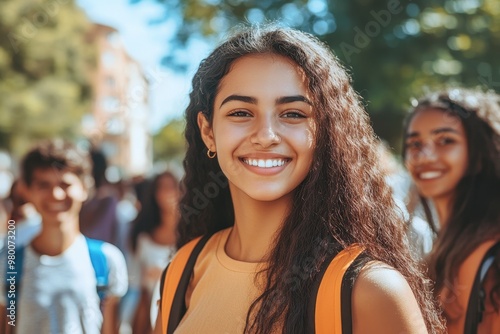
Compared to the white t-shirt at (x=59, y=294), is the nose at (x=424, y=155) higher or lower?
higher

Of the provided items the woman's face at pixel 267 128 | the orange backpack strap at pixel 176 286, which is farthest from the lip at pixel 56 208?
the woman's face at pixel 267 128

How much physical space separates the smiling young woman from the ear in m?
1.08

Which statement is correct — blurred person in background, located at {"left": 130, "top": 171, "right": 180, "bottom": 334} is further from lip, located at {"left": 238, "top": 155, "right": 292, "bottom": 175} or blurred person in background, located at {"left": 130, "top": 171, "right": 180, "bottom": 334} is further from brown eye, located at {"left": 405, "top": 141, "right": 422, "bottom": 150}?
lip, located at {"left": 238, "top": 155, "right": 292, "bottom": 175}

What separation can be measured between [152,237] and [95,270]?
2335 mm

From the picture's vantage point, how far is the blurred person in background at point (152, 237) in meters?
5.20

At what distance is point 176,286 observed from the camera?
214 cm

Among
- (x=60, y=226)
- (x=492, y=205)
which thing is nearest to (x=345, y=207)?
(x=492, y=205)

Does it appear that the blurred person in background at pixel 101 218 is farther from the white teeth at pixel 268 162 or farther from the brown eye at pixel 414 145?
the white teeth at pixel 268 162

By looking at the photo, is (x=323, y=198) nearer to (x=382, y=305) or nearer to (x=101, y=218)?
(x=382, y=305)

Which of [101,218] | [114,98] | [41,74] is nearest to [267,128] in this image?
[101,218]

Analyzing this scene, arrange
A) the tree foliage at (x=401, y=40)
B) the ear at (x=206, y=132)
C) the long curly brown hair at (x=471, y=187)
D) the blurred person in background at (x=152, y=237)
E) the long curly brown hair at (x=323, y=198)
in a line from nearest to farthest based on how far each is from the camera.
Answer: the long curly brown hair at (x=323, y=198) < the ear at (x=206, y=132) < the long curly brown hair at (x=471, y=187) < the blurred person in background at (x=152, y=237) < the tree foliage at (x=401, y=40)

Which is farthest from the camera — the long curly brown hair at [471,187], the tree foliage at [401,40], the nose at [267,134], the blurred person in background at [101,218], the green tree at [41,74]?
the green tree at [41,74]

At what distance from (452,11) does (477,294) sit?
5214mm

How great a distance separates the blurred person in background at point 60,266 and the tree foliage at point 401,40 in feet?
12.2
